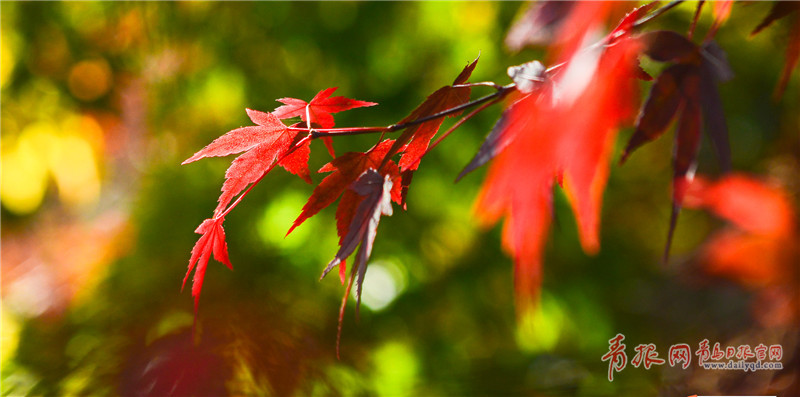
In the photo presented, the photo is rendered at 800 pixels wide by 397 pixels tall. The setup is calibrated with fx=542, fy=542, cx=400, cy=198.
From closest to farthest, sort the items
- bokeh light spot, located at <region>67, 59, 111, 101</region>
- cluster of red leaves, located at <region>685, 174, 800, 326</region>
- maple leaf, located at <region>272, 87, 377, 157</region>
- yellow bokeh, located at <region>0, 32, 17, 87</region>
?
maple leaf, located at <region>272, 87, 377, 157</region> → cluster of red leaves, located at <region>685, 174, 800, 326</region> → yellow bokeh, located at <region>0, 32, 17, 87</region> → bokeh light spot, located at <region>67, 59, 111, 101</region>

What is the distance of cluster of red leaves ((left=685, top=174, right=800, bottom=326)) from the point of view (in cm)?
115

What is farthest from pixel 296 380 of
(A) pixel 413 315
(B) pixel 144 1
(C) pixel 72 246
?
(C) pixel 72 246

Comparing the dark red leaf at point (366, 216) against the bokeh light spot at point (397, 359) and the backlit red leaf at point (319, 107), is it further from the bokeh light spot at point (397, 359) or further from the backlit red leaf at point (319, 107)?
the bokeh light spot at point (397, 359)

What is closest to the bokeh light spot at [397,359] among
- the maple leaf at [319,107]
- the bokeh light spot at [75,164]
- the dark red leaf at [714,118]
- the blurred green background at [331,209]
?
the blurred green background at [331,209]

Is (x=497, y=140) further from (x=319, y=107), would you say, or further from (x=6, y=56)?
(x=6, y=56)

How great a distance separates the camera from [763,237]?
3.90 feet

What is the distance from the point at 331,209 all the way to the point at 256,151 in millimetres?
976

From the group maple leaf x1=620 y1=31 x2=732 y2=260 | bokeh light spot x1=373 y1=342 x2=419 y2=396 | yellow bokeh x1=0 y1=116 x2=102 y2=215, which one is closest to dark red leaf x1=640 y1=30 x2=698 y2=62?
maple leaf x1=620 y1=31 x2=732 y2=260

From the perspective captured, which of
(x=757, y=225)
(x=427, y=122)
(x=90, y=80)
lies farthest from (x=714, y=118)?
(x=90, y=80)

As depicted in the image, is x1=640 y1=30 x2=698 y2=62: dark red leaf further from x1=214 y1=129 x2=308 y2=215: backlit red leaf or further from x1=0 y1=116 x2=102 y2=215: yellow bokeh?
x1=0 y1=116 x2=102 y2=215: yellow bokeh

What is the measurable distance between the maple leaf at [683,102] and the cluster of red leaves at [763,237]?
2.84 feet

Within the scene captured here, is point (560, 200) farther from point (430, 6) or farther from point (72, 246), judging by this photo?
point (72, 246)

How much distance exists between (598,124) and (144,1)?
1.57 metres

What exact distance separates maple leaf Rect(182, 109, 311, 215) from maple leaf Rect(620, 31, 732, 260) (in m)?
0.20
